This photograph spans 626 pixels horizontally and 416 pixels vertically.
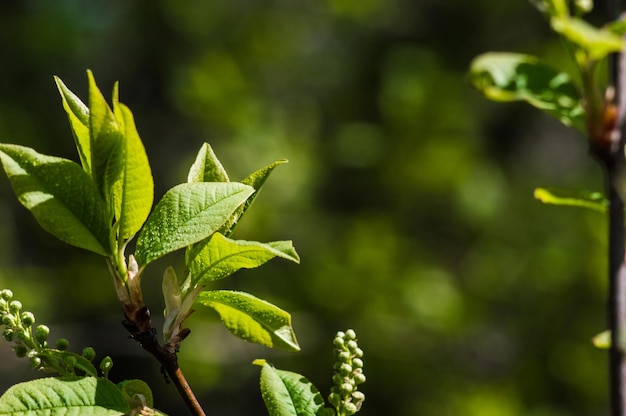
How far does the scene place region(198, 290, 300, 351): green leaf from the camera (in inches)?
38.4

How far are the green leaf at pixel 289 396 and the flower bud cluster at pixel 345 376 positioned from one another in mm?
29

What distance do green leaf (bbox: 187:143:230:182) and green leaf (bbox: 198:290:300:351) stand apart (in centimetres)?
16

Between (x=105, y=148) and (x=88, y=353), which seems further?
(x=88, y=353)

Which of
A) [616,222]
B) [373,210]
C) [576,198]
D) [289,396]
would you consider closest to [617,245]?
[616,222]

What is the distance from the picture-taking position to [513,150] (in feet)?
20.6

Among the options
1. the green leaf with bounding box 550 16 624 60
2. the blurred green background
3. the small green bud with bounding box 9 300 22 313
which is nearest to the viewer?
the green leaf with bounding box 550 16 624 60

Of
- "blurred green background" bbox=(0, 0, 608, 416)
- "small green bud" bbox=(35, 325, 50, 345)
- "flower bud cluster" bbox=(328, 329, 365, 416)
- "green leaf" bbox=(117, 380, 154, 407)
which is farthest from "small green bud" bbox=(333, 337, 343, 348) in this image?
"blurred green background" bbox=(0, 0, 608, 416)

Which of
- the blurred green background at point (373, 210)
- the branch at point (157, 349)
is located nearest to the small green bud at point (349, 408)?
the branch at point (157, 349)

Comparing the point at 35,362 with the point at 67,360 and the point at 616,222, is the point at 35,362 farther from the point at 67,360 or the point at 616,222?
the point at 616,222

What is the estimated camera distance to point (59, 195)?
35.7 inches

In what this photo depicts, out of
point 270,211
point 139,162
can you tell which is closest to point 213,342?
point 270,211

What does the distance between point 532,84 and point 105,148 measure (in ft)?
1.63

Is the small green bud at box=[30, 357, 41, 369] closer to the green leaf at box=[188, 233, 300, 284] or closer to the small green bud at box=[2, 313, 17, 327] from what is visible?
the small green bud at box=[2, 313, 17, 327]

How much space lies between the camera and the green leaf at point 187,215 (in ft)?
3.06
